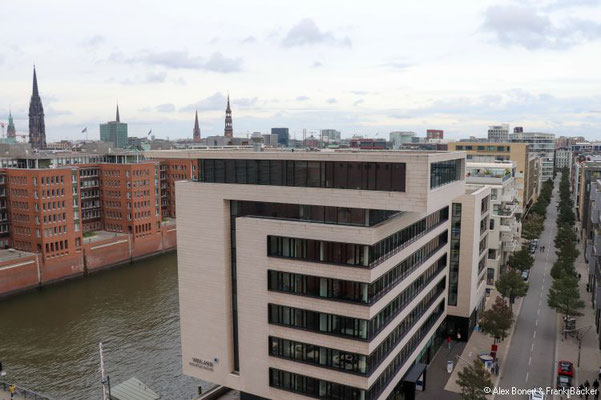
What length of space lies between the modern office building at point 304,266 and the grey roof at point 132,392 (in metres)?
A: 3.52

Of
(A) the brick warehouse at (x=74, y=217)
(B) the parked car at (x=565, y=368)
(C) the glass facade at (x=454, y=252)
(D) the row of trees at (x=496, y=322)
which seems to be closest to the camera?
(D) the row of trees at (x=496, y=322)

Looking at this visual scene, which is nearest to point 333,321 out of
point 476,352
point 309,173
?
point 309,173

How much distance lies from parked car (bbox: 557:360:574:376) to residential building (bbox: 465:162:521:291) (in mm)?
24101

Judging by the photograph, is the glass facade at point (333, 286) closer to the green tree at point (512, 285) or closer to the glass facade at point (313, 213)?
the glass facade at point (313, 213)

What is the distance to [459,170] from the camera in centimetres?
4741

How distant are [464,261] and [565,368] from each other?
14.8m

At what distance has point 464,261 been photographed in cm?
5941

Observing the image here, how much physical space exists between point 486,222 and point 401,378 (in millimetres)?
30682

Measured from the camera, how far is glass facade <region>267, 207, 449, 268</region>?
35.3m

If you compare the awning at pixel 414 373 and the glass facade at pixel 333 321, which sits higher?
the glass facade at pixel 333 321

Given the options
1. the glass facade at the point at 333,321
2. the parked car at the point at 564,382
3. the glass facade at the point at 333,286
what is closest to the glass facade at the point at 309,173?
the glass facade at the point at 333,286

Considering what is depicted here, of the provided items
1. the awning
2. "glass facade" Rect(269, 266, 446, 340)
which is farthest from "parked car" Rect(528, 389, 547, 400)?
"glass facade" Rect(269, 266, 446, 340)

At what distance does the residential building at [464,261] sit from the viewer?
2312 inches

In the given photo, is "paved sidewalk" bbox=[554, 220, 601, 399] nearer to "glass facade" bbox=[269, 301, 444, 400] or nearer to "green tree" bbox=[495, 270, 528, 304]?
"green tree" bbox=[495, 270, 528, 304]
